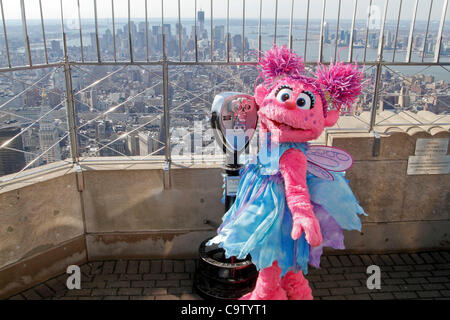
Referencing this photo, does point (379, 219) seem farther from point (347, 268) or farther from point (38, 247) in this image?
point (38, 247)

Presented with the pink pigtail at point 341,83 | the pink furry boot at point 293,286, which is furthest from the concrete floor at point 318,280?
the pink pigtail at point 341,83

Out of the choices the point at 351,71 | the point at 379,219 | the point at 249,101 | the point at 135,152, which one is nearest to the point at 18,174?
the point at 135,152

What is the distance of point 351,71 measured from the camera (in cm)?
339

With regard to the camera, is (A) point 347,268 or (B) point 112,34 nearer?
(B) point 112,34

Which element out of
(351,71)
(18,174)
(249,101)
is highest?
(351,71)

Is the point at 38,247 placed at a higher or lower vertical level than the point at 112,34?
lower

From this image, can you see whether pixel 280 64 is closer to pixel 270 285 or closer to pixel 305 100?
pixel 305 100

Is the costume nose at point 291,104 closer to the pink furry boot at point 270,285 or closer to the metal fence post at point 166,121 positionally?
the pink furry boot at point 270,285

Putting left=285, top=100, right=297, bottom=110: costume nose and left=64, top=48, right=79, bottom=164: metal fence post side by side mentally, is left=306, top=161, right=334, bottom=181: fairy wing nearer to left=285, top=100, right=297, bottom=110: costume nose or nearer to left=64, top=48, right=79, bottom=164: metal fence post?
left=285, top=100, right=297, bottom=110: costume nose

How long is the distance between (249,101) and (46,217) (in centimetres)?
212

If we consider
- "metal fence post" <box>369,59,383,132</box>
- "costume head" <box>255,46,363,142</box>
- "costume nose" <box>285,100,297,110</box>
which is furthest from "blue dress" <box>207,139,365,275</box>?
"metal fence post" <box>369,59,383,132</box>

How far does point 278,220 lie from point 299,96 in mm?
866

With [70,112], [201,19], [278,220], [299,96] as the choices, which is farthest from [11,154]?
[299,96]

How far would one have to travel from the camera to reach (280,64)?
3.53 m
